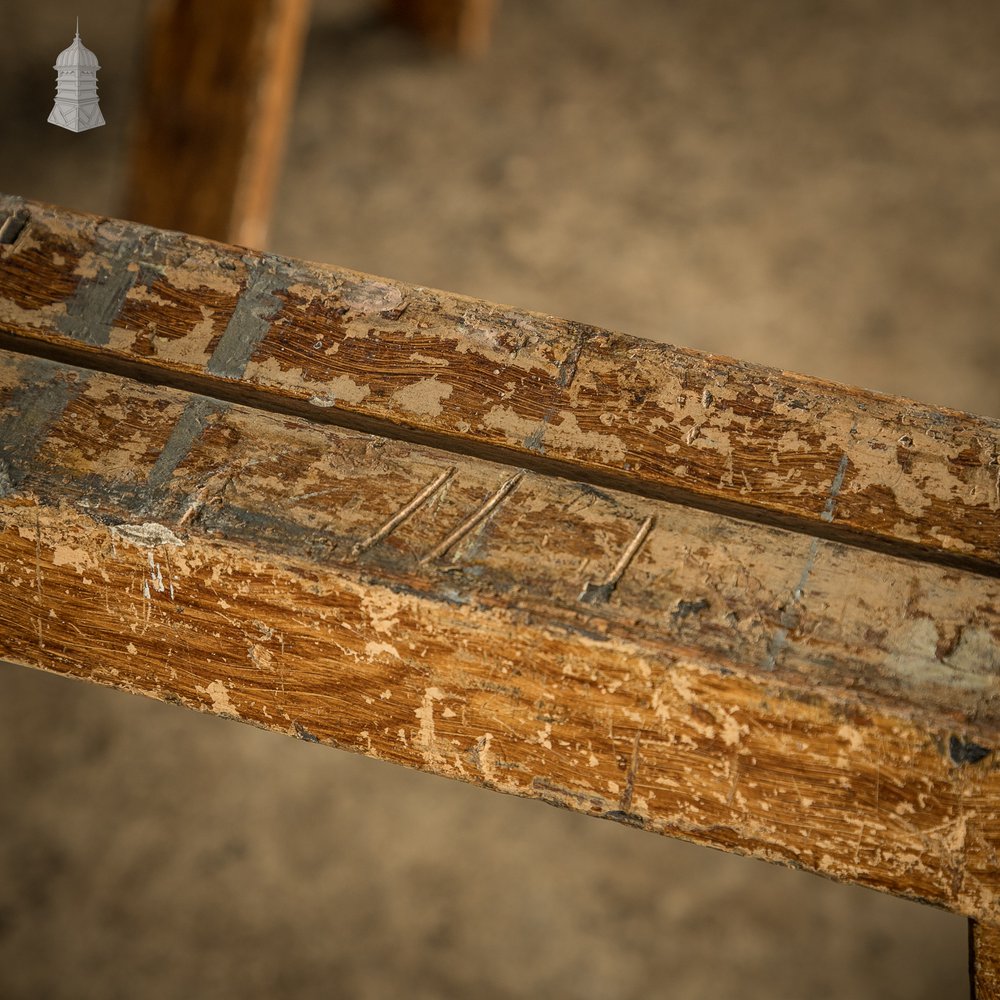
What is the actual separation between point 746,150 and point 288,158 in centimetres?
197

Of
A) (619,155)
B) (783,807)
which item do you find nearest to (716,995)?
(783,807)

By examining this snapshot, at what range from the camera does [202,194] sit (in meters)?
2.74

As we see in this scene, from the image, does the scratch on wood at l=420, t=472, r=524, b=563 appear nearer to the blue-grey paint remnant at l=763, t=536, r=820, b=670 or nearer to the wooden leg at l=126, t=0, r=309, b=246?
the blue-grey paint remnant at l=763, t=536, r=820, b=670

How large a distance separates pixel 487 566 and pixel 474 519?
0.20ft

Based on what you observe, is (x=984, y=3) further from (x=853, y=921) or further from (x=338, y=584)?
(x=338, y=584)

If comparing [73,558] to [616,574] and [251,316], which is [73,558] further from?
[616,574]

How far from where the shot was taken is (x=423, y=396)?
1107mm

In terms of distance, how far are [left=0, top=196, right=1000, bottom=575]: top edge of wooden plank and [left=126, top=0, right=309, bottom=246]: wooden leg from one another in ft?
5.03

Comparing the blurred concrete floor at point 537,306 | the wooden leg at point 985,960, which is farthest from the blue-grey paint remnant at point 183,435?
the blurred concrete floor at point 537,306

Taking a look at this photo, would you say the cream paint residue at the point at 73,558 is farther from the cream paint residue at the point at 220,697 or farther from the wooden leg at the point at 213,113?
the wooden leg at the point at 213,113

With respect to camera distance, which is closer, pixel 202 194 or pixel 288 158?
pixel 202 194

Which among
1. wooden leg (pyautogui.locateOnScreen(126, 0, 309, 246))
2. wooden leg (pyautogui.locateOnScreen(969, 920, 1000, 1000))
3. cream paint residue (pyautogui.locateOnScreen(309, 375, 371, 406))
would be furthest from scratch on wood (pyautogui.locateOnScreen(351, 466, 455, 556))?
wooden leg (pyautogui.locateOnScreen(126, 0, 309, 246))

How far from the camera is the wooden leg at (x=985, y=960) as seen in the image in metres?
1.04

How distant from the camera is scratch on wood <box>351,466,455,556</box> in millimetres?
989
